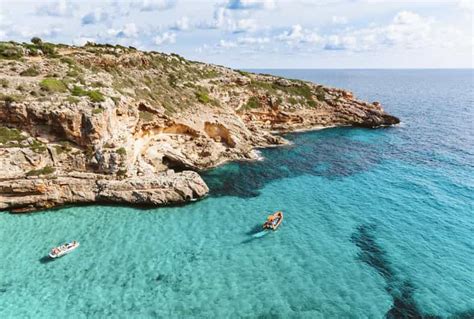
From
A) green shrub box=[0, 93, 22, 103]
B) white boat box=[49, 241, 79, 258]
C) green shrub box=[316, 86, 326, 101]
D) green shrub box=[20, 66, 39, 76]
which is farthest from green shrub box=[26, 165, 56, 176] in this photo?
green shrub box=[316, 86, 326, 101]

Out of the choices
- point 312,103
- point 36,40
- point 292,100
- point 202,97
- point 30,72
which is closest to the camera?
point 30,72

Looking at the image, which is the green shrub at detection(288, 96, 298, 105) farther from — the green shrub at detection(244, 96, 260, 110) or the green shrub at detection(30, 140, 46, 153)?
the green shrub at detection(30, 140, 46, 153)

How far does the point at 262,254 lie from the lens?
30.6 m

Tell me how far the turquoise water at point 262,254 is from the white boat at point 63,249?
61cm

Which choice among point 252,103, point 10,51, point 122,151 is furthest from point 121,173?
point 252,103

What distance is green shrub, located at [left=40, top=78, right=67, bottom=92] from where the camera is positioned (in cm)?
4059

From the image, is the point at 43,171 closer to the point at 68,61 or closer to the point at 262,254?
the point at 68,61

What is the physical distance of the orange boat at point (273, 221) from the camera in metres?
34.8

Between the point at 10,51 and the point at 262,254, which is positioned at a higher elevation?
the point at 10,51

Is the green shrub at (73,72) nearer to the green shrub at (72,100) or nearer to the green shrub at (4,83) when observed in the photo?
the green shrub at (72,100)

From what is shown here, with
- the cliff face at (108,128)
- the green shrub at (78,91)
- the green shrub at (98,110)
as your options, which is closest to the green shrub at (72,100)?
the cliff face at (108,128)

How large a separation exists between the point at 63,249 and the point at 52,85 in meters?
22.5

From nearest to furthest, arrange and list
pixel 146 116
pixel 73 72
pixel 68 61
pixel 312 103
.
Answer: pixel 73 72, pixel 68 61, pixel 146 116, pixel 312 103

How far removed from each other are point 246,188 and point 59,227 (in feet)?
76.6
